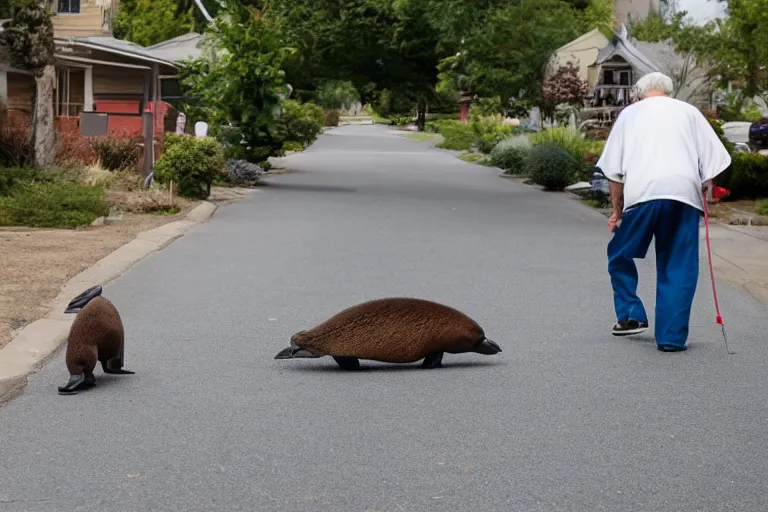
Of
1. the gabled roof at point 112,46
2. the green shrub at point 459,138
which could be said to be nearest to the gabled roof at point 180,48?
the gabled roof at point 112,46

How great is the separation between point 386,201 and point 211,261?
8875 mm

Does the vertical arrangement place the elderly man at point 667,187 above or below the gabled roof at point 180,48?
below

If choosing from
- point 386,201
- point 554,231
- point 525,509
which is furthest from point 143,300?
point 386,201

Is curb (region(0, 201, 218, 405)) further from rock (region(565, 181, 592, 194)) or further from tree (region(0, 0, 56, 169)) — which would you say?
rock (region(565, 181, 592, 194))

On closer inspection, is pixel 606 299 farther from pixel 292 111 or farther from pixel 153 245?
pixel 292 111

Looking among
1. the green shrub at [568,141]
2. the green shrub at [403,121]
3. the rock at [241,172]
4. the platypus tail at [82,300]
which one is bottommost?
the green shrub at [403,121]

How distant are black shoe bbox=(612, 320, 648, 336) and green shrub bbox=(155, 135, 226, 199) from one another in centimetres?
1196

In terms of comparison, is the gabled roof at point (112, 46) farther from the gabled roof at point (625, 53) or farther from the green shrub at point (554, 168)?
the gabled roof at point (625, 53)

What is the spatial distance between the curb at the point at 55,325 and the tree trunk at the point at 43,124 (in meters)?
5.76

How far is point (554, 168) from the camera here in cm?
2555

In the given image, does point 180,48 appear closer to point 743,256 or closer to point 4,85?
point 4,85

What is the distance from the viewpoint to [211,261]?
1296 cm

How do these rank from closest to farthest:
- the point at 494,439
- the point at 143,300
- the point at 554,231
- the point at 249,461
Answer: the point at 249,461 < the point at 494,439 < the point at 143,300 < the point at 554,231

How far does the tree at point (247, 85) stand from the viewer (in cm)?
2520
